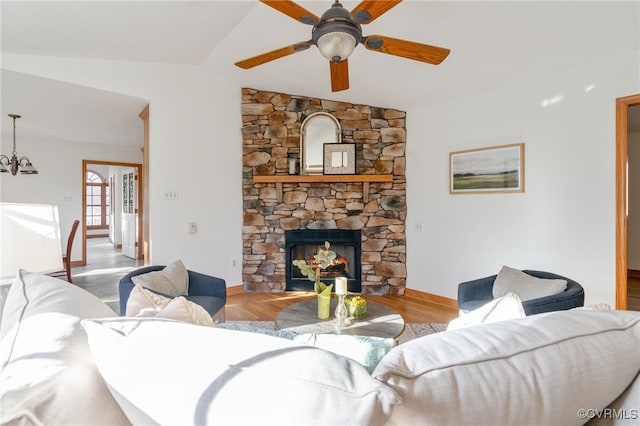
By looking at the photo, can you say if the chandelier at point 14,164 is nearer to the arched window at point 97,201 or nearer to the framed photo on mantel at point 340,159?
the framed photo on mantel at point 340,159

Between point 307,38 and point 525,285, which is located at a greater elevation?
A: point 307,38

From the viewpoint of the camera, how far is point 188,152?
377 cm

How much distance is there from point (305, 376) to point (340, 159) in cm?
370

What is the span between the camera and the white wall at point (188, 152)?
3.36 metres

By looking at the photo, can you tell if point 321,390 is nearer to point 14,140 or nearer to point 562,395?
point 562,395

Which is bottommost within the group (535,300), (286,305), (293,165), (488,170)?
(286,305)

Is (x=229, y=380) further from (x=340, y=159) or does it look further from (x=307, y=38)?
(x=340, y=159)

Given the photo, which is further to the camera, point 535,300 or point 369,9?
point 535,300

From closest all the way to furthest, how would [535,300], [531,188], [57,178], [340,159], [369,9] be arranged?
[369,9], [535,300], [531,188], [340,159], [57,178]

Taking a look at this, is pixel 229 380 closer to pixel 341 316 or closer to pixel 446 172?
pixel 341 316

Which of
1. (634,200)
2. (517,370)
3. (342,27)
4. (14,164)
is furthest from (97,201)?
(634,200)

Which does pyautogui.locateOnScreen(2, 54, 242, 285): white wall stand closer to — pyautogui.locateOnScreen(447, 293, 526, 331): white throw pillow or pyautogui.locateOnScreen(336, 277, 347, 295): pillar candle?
pyautogui.locateOnScreen(336, 277, 347, 295): pillar candle

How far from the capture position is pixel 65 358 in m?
0.66

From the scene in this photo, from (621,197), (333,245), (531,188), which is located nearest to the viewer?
(621,197)
